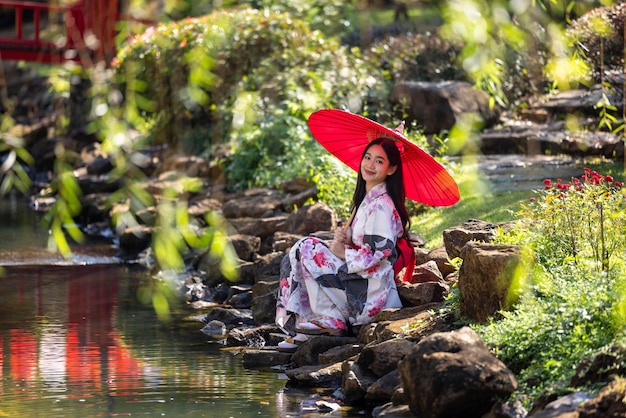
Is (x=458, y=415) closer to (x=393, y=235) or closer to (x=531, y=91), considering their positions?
→ (x=393, y=235)

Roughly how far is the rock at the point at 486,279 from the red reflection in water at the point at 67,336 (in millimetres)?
2233

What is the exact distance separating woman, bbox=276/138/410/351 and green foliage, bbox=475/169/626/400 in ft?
2.71

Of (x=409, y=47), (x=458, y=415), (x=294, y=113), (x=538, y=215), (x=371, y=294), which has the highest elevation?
(x=409, y=47)

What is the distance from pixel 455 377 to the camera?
5.59 m

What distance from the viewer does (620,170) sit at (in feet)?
38.0

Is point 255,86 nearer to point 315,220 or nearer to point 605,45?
point 605,45

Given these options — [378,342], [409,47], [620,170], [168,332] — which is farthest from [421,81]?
Answer: [378,342]

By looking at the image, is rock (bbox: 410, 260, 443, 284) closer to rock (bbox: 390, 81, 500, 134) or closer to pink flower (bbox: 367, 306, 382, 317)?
pink flower (bbox: 367, 306, 382, 317)

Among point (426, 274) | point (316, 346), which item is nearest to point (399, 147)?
point (426, 274)

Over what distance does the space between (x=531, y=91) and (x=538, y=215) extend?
863cm

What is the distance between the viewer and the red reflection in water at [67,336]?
7.28 m

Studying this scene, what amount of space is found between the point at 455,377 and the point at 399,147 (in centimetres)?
271

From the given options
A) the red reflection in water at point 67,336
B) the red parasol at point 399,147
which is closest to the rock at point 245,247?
the red reflection in water at point 67,336

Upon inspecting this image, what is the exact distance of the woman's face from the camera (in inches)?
305
